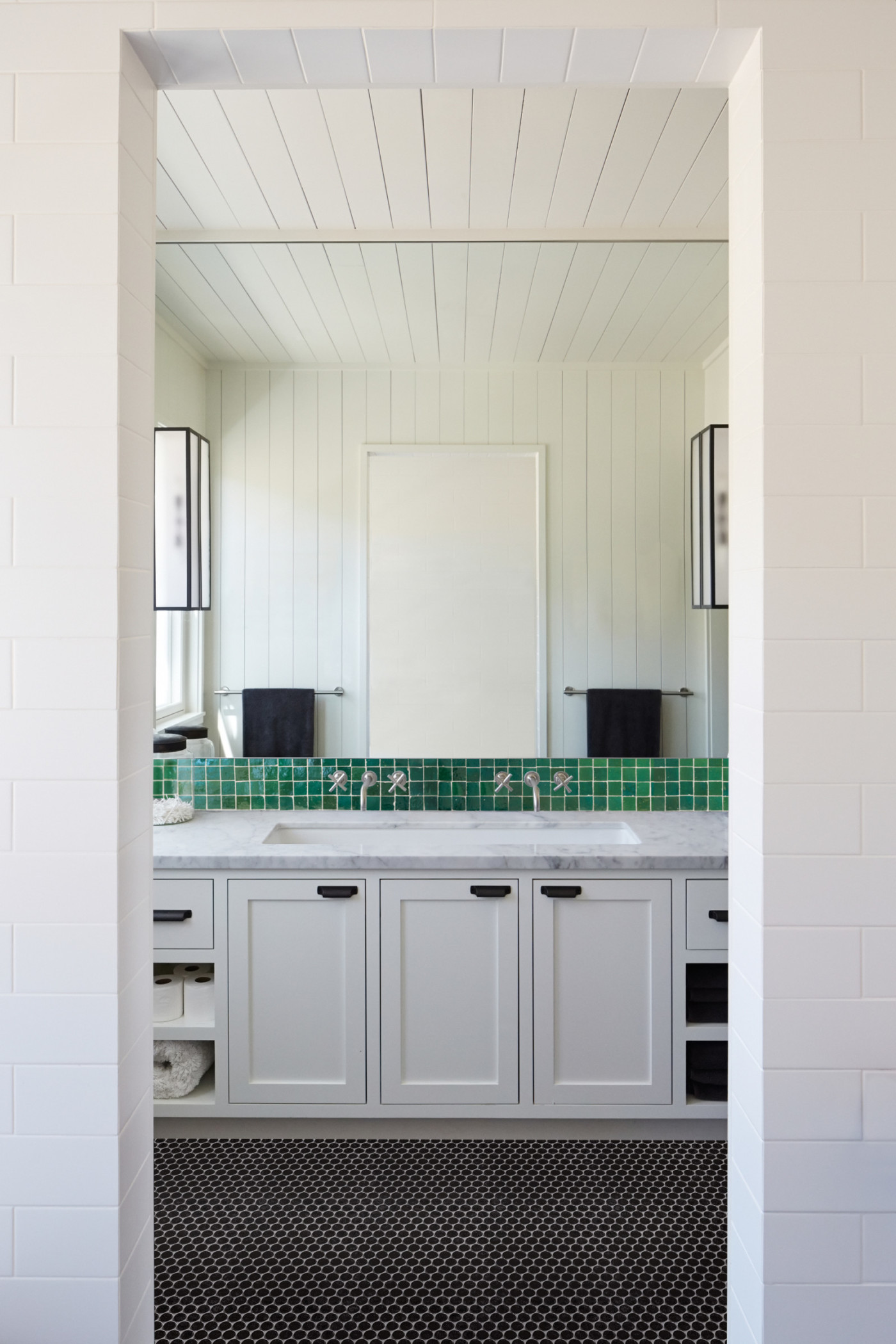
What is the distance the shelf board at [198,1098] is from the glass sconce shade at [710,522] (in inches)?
75.7

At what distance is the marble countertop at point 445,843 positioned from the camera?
231 centimetres

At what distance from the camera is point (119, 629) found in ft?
3.85

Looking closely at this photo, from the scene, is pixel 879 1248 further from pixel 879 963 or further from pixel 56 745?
pixel 56 745

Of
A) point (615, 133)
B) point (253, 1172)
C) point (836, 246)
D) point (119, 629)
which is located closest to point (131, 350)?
point (119, 629)

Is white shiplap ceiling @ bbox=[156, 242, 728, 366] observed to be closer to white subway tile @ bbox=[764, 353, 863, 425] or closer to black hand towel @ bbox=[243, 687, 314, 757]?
black hand towel @ bbox=[243, 687, 314, 757]

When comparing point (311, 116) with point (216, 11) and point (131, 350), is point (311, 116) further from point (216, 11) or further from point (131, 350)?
point (131, 350)

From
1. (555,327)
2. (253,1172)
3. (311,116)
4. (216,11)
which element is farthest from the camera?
(555,327)

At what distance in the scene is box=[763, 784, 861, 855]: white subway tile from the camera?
1161mm

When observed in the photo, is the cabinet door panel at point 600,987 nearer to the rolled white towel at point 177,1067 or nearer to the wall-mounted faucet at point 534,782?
the wall-mounted faucet at point 534,782

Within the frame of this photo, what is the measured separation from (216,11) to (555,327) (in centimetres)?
152

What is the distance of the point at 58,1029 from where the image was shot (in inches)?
46.5

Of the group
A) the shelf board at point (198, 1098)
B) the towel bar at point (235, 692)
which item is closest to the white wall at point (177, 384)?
the towel bar at point (235, 692)

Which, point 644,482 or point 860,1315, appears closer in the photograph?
point 860,1315

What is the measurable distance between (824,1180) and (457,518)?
1.88 metres
